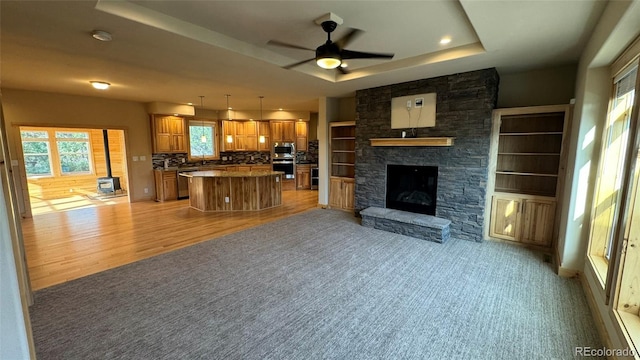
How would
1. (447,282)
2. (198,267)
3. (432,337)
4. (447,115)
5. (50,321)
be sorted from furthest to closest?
(447,115) → (198,267) → (447,282) → (50,321) → (432,337)

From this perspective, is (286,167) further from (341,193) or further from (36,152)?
(36,152)

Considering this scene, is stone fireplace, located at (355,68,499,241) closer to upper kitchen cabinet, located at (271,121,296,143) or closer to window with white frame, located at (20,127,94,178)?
upper kitchen cabinet, located at (271,121,296,143)

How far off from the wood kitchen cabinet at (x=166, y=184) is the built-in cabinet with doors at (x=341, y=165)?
449 centimetres

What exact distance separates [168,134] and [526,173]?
8197mm

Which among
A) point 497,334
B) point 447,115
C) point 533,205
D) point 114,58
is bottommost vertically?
point 497,334

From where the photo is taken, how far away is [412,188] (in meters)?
5.03

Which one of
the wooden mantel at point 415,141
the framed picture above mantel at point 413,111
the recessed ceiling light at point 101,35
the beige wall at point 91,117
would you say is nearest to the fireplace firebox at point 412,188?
the wooden mantel at point 415,141

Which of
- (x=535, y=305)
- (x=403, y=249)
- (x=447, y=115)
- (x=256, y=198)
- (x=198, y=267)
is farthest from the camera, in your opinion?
(x=256, y=198)

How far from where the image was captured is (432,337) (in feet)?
7.13

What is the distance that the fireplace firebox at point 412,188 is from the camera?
15.6ft

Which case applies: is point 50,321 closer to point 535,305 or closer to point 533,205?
point 535,305

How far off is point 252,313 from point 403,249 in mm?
2334

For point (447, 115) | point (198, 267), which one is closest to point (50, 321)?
point (198, 267)

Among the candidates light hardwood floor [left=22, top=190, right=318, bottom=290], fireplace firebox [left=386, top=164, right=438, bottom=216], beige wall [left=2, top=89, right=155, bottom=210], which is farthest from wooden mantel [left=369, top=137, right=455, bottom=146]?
beige wall [left=2, top=89, right=155, bottom=210]
